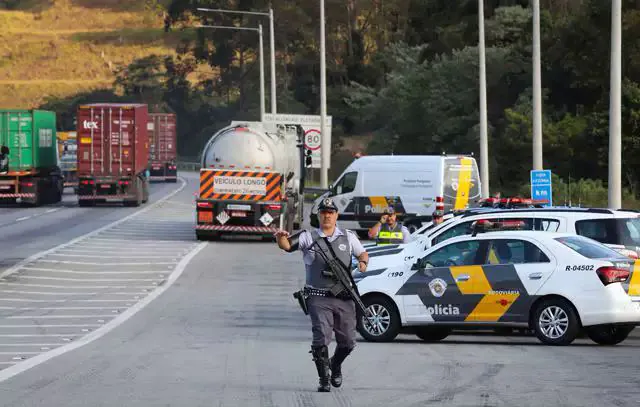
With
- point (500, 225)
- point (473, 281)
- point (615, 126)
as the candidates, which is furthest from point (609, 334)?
point (615, 126)

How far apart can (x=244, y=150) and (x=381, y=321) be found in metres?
22.2

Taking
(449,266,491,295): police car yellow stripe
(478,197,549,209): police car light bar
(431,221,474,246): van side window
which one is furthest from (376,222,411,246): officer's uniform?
(449,266,491,295): police car yellow stripe

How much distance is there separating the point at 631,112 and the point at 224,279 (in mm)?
21421

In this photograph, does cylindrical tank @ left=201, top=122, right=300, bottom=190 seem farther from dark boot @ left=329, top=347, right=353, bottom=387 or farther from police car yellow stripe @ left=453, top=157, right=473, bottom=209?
dark boot @ left=329, top=347, right=353, bottom=387

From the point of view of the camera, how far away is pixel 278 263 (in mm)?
35375

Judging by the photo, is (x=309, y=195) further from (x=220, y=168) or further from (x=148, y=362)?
(x=148, y=362)

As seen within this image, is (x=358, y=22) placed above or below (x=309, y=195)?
above

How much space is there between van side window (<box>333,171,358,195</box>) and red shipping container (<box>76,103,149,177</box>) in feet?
62.2

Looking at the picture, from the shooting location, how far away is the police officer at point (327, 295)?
1435 centimetres

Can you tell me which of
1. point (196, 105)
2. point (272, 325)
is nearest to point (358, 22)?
point (196, 105)

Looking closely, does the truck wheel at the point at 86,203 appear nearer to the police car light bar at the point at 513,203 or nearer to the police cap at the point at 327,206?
the police car light bar at the point at 513,203

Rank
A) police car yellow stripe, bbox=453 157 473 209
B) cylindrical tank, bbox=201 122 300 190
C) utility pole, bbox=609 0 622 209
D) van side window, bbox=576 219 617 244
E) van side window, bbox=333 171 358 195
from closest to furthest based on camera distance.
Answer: van side window, bbox=576 219 617 244, utility pole, bbox=609 0 622 209, cylindrical tank, bbox=201 122 300 190, police car yellow stripe, bbox=453 157 473 209, van side window, bbox=333 171 358 195

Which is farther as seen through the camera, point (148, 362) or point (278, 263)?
point (278, 263)

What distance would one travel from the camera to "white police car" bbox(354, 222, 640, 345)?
18.8 m
